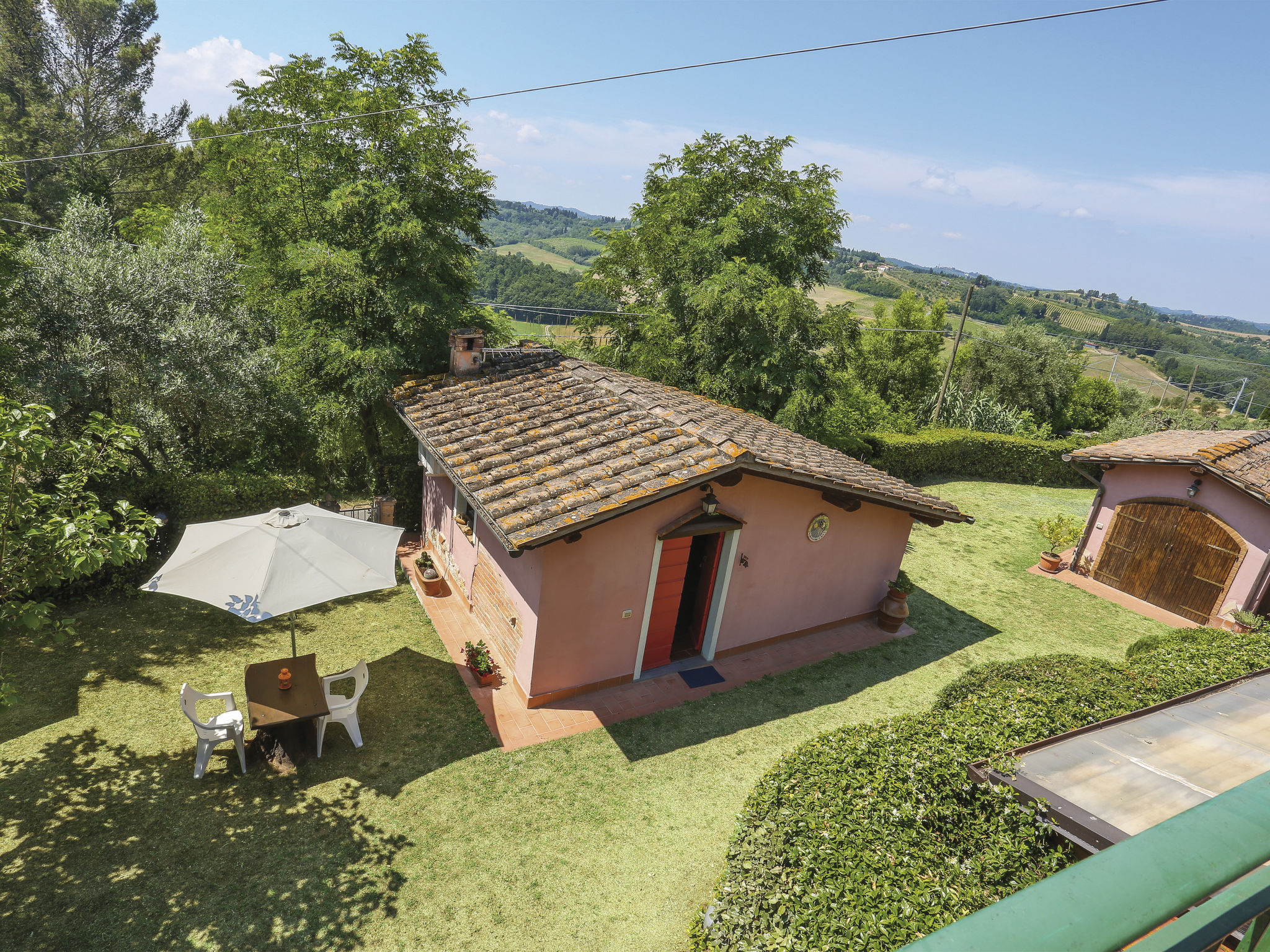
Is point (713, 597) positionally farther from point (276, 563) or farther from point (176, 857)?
point (176, 857)

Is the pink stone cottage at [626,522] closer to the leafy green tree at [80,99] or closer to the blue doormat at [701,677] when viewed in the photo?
the blue doormat at [701,677]

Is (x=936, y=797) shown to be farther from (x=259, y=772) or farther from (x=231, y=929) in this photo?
(x=259, y=772)

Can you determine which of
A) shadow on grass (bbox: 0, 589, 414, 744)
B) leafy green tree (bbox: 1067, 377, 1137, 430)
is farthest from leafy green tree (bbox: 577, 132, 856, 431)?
leafy green tree (bbox: 1067, 377, 1137, 430)

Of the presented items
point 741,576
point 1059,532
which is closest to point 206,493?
point 741,576

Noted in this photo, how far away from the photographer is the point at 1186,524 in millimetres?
15016

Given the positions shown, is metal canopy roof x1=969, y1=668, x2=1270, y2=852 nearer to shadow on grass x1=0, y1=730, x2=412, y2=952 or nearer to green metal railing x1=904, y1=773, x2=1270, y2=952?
green metal railing x1=904, y1=773, x2=1270, y2=952

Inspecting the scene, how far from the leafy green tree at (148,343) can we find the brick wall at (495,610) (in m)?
6.00

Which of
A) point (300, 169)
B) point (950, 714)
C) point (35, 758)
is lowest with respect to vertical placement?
point (35, 758)

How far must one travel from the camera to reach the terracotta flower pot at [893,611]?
13.0 meters

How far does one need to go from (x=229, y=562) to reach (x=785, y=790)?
23.0 ft

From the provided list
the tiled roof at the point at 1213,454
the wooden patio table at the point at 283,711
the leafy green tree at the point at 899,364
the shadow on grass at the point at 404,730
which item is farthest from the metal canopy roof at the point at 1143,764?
the leafy green tree at the point at 899,364

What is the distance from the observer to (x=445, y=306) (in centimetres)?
1397

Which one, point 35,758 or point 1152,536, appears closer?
point 35,758

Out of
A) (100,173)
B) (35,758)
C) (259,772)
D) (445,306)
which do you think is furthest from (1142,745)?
(100,173)
